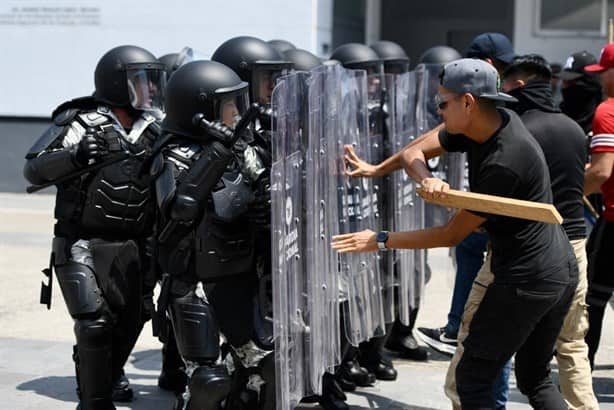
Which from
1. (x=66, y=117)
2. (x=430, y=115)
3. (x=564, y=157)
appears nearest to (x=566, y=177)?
(x=564, y=157)

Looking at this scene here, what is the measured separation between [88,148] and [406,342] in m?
2.63

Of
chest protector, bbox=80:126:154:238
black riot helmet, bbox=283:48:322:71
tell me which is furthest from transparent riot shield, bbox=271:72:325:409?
black riot helmet, bbox=283:48:322:71

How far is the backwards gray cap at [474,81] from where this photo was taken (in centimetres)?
380

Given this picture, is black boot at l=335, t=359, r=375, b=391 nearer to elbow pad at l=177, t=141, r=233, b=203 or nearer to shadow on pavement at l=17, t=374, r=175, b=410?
shadow on pavement at l=17, t=374, r=175, b=410

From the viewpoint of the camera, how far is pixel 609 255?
18.4 ft

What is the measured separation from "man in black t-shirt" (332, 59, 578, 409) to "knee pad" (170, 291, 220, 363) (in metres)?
1.01

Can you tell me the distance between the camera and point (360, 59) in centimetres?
644

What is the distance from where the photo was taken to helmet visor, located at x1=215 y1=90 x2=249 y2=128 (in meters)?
4.32

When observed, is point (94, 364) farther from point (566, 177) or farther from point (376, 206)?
point (566, 177)

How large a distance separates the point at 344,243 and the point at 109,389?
4.79ft

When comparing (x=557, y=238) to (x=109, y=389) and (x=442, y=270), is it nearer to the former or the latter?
(x=109, y=389)

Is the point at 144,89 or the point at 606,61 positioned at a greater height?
the point at 606,61

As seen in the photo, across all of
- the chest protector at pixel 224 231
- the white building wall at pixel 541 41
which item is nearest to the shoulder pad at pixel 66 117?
the chest protector at pixel 224 231

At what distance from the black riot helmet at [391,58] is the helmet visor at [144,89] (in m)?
2.03
